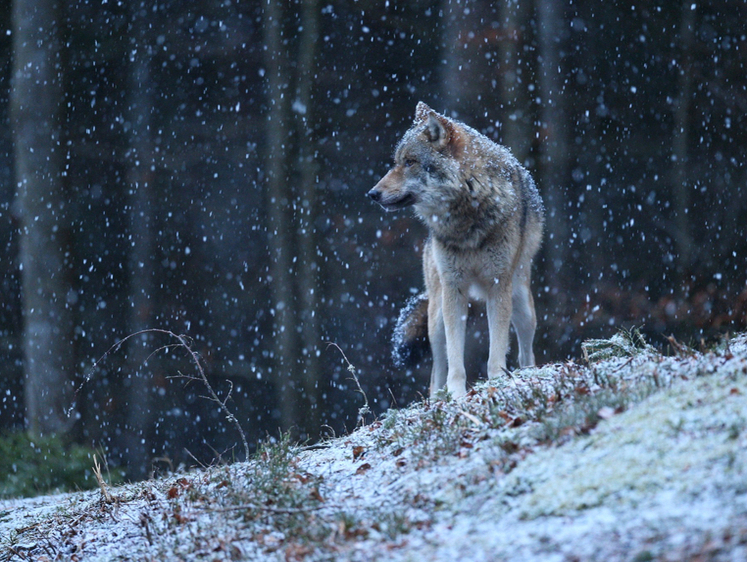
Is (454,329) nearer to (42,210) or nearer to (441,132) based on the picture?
(441,132)

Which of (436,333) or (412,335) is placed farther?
(412,335)

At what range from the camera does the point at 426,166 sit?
568 centimetres

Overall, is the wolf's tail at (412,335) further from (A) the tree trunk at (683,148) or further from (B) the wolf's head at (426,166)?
(A) the tree trunk at (683,148)

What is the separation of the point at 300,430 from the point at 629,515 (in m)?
8.17

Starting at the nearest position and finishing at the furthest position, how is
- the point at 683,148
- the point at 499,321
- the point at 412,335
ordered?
the point at 499,321
the point at 412,335
the point at 683,148

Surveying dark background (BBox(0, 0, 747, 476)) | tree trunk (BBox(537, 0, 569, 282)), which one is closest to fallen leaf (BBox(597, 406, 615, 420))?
dark background (BBox(0, 0, 747, 476))

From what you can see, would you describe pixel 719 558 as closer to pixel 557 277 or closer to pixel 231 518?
pixel 231 518

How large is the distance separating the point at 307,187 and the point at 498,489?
8.38 metres

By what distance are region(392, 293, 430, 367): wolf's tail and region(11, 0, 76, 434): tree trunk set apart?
495 centimetres

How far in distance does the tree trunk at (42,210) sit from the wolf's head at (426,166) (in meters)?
5.53

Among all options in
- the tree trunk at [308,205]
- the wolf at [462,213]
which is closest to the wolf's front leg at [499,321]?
the wolf at [462,213]

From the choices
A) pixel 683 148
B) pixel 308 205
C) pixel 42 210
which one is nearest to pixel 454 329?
pixel 308 205

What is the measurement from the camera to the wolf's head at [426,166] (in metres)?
5.63

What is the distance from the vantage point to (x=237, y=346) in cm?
1122
